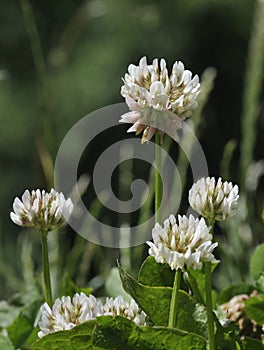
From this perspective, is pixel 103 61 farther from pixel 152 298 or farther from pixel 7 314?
pixel 152 298

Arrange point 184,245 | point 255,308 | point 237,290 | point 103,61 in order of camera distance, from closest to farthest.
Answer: point 184,245 < point 255,308 < point 237,290 < point 103,61

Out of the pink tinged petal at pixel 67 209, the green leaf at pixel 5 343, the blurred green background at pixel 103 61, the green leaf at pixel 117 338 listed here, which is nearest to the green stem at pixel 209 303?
the green leaf at pixel 117 338

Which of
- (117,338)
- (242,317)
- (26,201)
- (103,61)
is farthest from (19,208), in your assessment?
(103,61)

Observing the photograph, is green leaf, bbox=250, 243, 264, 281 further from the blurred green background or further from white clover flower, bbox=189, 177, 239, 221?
the blurred green background

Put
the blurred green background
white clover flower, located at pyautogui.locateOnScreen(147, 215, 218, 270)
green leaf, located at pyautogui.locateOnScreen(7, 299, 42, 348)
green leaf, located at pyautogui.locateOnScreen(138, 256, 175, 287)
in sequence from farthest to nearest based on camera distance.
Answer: the blurred green background → green leaf, located at pyautogui.locateOnScreen(7, 299, 42, 348) → green leaf, located at pyautogui.locateOnScreen(138, 256, 175, 287) → white clover flower, located at pyautogui.locateOnScreen(147, 215, 218, 270)

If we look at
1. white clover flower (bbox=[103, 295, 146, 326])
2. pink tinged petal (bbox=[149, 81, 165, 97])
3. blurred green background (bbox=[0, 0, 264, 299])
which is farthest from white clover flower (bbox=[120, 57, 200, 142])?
blurred green background (bbox=[0, 0, 264, 299])

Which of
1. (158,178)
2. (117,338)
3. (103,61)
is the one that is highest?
(103,61)
